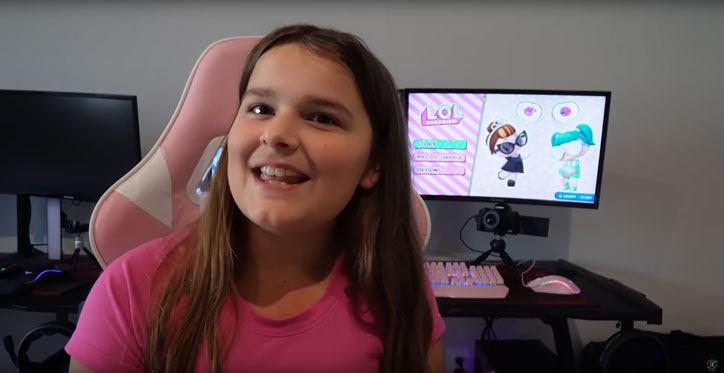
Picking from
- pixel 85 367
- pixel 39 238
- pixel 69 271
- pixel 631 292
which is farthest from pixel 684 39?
pixel 39 238

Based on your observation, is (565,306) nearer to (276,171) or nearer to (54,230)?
(276,171)

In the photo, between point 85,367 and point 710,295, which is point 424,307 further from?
point 710,295

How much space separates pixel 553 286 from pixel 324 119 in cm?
84

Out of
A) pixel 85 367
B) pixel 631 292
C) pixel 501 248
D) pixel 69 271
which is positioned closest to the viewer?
pixel 85 367

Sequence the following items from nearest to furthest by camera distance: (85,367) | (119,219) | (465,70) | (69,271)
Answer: (85,367) → (119,219) → (69,271) → (465,70)

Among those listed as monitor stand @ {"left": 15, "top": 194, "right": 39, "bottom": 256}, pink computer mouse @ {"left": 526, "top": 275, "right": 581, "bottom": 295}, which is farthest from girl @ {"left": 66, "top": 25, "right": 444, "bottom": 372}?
monitor stand @ {"left": 15, "top": 194, "right": 39, "bottom": 256}

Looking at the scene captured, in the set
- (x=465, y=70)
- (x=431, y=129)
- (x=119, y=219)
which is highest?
(x=465, y=70)

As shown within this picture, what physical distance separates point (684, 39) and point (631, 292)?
93 centimetres

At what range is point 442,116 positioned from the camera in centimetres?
127

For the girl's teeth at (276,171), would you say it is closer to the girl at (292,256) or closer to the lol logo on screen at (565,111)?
the girl at (292,256)

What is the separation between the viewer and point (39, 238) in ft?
4.85

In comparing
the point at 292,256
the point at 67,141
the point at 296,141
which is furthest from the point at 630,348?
the point at 67,141

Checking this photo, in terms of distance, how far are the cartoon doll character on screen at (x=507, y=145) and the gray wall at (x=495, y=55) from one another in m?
0.26

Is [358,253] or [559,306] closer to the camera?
[358,253]
